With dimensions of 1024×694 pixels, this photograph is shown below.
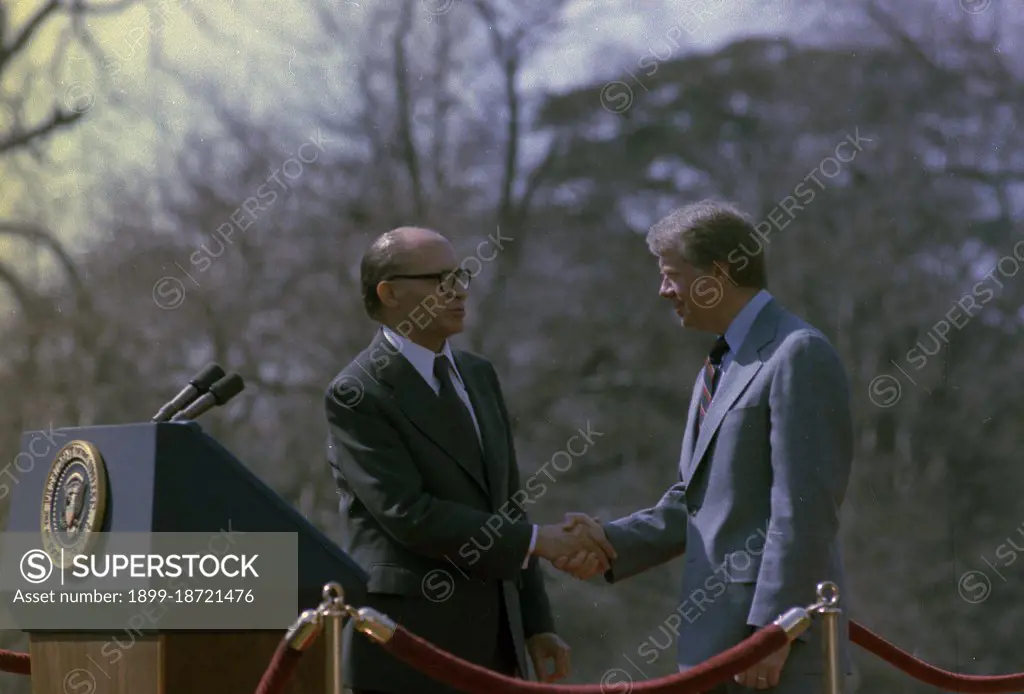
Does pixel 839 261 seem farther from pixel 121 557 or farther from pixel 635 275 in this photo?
pixel 121 557

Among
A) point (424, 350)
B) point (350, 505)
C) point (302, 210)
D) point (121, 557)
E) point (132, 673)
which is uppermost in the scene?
point (302, 210)

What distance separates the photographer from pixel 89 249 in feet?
29.1

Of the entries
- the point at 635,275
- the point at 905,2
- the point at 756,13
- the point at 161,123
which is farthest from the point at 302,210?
the point at 905,2

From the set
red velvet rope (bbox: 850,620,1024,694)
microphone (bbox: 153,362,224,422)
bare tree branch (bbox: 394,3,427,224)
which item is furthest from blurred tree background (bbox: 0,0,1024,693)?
microphone (bbox: 153,362,224,422)

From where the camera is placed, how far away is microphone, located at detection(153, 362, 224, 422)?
3238 millimetres

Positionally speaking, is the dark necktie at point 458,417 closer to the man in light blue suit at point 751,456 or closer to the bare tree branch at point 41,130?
the man in light blue suit at point 751,456

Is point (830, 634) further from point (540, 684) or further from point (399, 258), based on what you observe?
point (399, 258)

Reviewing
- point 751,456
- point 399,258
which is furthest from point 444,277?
point 751,456

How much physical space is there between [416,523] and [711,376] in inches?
32.6

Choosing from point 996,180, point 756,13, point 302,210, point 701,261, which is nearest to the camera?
point 701,261

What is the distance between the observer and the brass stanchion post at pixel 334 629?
9.73 ft

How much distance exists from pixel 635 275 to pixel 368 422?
4.68 metres

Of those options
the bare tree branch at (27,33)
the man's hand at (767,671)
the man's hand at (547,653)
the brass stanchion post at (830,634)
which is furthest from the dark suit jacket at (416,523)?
the bare tree branch at (27,33)

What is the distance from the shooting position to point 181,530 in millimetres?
2945
